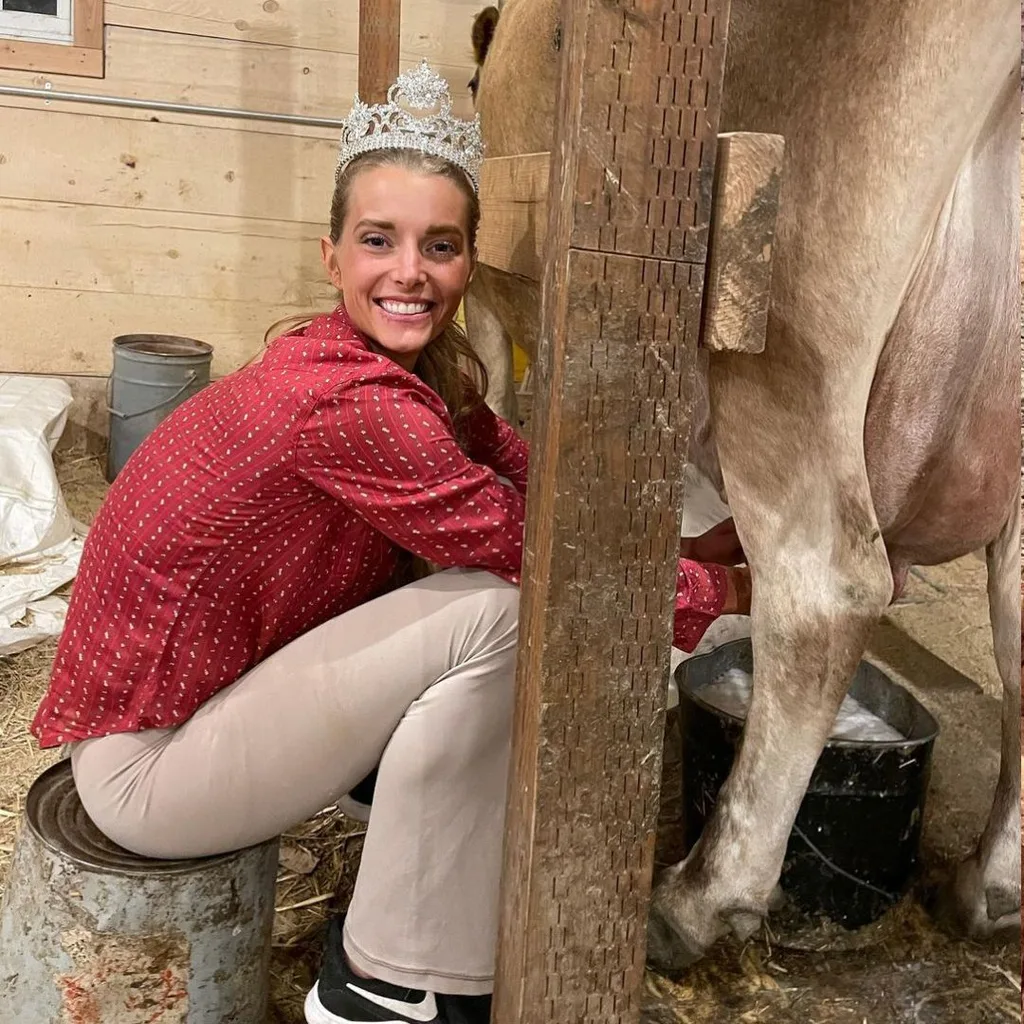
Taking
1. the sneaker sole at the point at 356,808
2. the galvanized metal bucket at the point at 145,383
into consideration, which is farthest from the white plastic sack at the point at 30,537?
the sneaker sole at the point at 356,808

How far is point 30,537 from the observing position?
285cm

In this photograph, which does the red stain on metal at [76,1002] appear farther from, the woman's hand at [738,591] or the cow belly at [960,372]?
the cow belly at [960,372]

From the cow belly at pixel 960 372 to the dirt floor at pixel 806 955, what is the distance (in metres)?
0.68

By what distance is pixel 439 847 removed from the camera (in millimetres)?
1303

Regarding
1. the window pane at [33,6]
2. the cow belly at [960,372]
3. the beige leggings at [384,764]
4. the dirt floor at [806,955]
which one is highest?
the window pane at [33,6]

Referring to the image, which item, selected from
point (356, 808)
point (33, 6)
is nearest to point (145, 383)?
point (33, 6)

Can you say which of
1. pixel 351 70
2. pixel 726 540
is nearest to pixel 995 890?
pixel 726 540

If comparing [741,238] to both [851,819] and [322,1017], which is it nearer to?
[322,1017]

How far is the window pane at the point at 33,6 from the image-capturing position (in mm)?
3746

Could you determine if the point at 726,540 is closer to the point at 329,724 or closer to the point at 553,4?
the point at 329,724

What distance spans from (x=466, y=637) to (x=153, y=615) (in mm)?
372

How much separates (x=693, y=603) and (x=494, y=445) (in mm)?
439

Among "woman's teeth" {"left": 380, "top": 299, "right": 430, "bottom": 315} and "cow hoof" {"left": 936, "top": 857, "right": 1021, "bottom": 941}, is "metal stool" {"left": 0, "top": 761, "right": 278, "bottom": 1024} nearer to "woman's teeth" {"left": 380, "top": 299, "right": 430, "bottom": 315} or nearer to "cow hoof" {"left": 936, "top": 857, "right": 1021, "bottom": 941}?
"woman's teeth" {"left": 380, "top": 299, "right": 430, "bottom": 315}

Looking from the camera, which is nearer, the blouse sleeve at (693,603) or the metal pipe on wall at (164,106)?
the blouse sleeve at (693,603)
